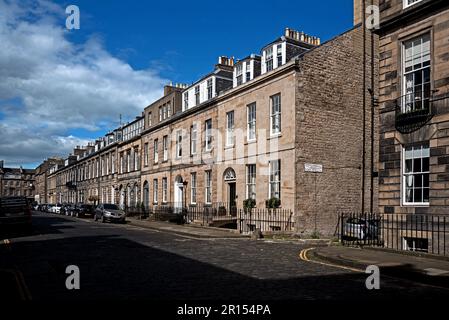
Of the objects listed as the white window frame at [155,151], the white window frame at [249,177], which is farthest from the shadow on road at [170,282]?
the white window frame at [155,151]

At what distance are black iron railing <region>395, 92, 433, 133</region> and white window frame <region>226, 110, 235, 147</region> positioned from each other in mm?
14238

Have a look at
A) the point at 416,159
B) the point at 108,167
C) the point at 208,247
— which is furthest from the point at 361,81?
the point at 108,167

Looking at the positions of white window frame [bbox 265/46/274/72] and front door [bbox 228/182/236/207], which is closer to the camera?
white window frame [bbox 265/46/274/72]

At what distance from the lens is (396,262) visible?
1189 centimetres

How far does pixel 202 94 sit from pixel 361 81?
1314 cm

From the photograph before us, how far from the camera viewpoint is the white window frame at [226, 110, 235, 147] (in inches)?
1139

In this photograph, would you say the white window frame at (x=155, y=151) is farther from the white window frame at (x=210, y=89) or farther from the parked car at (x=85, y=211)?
→ the white window frame at (x=210, y=89)

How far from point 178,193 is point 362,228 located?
2065 cm

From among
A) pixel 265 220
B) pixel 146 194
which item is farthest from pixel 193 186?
pixel 146 194

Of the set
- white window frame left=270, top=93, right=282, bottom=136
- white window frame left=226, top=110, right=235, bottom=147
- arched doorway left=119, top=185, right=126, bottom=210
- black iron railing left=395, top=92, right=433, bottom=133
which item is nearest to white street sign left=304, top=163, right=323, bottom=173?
white window frame left=270, top=93, right=282, bottom=136

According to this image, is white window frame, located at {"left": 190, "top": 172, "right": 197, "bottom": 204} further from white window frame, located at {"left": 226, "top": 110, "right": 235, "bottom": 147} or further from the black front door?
white window frame, located at {"left": 226, "top": 110, "right": 235, "bottom": 147}

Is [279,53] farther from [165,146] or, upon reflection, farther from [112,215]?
[112,215]
